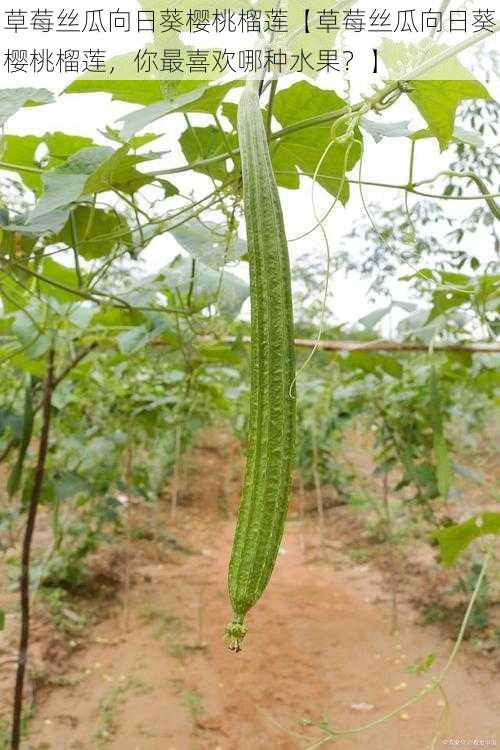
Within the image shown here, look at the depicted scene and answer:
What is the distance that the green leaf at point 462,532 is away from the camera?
1.60m

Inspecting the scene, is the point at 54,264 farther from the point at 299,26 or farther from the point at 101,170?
the point at 299,26

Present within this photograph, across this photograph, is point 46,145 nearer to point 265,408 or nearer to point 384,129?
point 384,129

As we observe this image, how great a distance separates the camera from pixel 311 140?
2.98 feet

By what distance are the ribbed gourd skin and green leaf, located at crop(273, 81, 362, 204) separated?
27 cm

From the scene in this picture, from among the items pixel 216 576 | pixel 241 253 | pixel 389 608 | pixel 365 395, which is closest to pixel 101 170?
pixel 241 253

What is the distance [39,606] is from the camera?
11.4 ft

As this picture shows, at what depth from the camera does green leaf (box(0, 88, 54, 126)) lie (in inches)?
30.9

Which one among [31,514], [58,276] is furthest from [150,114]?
[31,514]

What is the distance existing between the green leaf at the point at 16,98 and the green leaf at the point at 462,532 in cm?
123

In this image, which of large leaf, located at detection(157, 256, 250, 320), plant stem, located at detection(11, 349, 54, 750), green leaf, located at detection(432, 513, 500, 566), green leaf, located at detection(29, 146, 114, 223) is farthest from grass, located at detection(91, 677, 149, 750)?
green leaf, located at detection(29, 146, 114, 223)

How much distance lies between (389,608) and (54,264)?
9.92 ft

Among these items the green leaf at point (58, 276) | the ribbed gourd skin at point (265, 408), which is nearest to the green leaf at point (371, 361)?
the green leaf at point (58, 276)

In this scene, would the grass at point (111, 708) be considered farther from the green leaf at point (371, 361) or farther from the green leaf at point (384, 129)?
the green leaf at point (384, 129)

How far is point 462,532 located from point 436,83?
121cm
